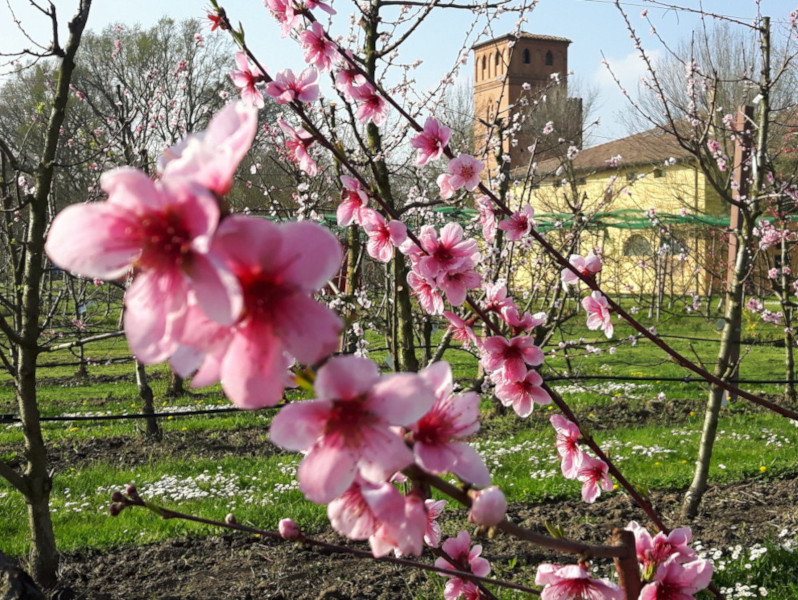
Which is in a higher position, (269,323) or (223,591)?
(269,323)

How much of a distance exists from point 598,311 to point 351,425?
160 cm

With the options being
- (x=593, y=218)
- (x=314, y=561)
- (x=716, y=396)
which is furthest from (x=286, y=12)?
(x=593, y=218)

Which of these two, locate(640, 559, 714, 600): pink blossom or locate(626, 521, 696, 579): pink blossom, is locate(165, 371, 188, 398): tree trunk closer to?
locate(626, 521, 696, 579): pink blossom

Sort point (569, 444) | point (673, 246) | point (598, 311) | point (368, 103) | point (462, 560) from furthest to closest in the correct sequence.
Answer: point (673, 246)
point (368, 103)
point (598, 311)
point (569, 444)
point (462, 560)

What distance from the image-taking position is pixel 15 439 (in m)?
8.23

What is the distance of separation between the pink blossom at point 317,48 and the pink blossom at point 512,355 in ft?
4.00

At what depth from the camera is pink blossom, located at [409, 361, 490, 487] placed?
2.34 ft

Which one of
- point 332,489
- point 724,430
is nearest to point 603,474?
point 332,489

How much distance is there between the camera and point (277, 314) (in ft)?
1.92

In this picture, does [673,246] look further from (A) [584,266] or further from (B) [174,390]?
(A) [584,266]

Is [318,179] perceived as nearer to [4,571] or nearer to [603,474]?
[4,571]

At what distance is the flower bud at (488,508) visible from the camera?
0.74 m

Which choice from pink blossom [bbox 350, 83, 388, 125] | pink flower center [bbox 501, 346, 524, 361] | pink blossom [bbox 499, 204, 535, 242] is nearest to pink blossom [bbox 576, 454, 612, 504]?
pink flower center [bbox 501, 346, 524, 361]

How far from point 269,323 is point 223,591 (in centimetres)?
359
